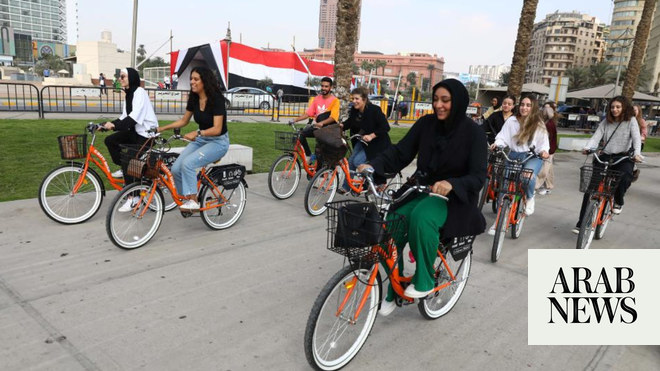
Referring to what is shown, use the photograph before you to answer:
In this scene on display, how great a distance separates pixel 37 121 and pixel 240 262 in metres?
11.3

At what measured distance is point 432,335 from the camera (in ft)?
11.6

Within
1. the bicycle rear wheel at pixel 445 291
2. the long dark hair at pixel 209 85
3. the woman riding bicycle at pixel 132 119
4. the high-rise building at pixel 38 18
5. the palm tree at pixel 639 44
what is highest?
the high-rise building at pixel 38 18

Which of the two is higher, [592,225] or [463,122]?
[463,122]

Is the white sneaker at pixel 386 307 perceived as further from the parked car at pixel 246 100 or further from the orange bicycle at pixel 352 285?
the parked car at pixel 246 100

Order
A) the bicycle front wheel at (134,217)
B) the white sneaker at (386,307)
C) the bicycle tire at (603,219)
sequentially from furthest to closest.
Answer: the bicycle tire at (603,219), the bicycle front wheel at (134,217), the white sneaker at (386,307)

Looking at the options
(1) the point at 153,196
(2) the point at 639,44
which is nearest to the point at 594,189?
(1) the point at 153,196

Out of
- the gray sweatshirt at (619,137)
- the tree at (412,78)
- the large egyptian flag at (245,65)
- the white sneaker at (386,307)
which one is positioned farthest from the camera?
the tree at (412,78)

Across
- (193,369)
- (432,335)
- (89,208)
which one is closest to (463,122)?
(432,335)

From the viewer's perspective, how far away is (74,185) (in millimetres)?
5332

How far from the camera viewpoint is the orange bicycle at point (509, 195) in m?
5.13

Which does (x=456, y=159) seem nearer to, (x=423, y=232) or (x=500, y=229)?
(x=423, y=232)

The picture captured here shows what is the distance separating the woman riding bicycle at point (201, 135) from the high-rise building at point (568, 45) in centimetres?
13725

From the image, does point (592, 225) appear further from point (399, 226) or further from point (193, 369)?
point (193, 369)

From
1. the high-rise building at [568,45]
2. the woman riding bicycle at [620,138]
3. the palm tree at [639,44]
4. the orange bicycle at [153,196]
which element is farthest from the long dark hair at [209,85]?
the high-rise building at [568,45]
